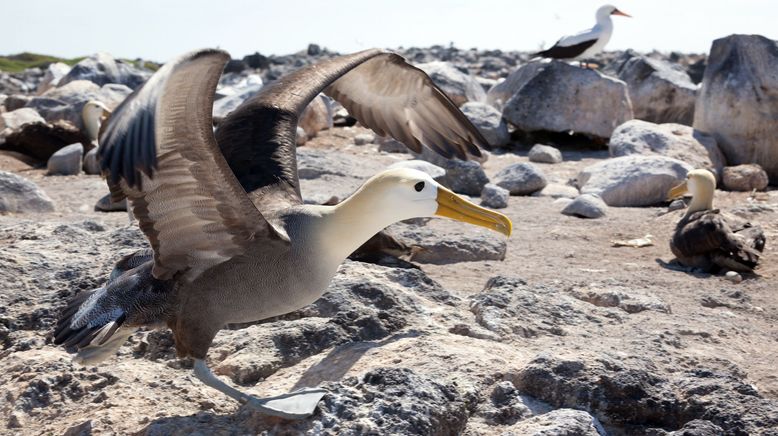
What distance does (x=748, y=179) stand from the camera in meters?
10.6

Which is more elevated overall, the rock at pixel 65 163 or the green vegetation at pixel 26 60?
the rock at pixel 65 163

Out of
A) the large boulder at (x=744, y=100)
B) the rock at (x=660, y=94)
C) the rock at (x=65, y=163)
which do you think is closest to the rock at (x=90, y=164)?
the rock at (x=65, y=163)

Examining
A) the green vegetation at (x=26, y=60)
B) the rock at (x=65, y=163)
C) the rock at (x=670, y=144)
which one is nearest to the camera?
the rock at (x=670, y=144)

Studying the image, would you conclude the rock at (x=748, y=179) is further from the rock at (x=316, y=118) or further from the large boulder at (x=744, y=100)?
the rock at (x=316, y=118)

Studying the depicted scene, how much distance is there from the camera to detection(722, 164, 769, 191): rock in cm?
1060

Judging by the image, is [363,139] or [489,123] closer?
[489,123]

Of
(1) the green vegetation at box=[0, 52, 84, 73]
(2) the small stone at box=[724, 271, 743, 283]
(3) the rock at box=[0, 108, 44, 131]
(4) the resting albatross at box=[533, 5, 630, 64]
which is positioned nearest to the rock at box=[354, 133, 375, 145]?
(4) the resting albatross at box=[533, 5, 630, 64]

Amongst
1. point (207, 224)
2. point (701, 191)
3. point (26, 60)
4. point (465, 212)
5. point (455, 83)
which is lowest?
point (26, 60)

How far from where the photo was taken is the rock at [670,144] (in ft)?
36.8

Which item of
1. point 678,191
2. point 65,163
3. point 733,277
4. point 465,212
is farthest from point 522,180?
point 465,212

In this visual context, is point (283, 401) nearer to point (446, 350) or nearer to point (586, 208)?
point (446, 350)

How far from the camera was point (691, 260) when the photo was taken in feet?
25.2

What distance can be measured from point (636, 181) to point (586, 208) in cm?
106

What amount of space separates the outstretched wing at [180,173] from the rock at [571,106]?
1021 centimetres
